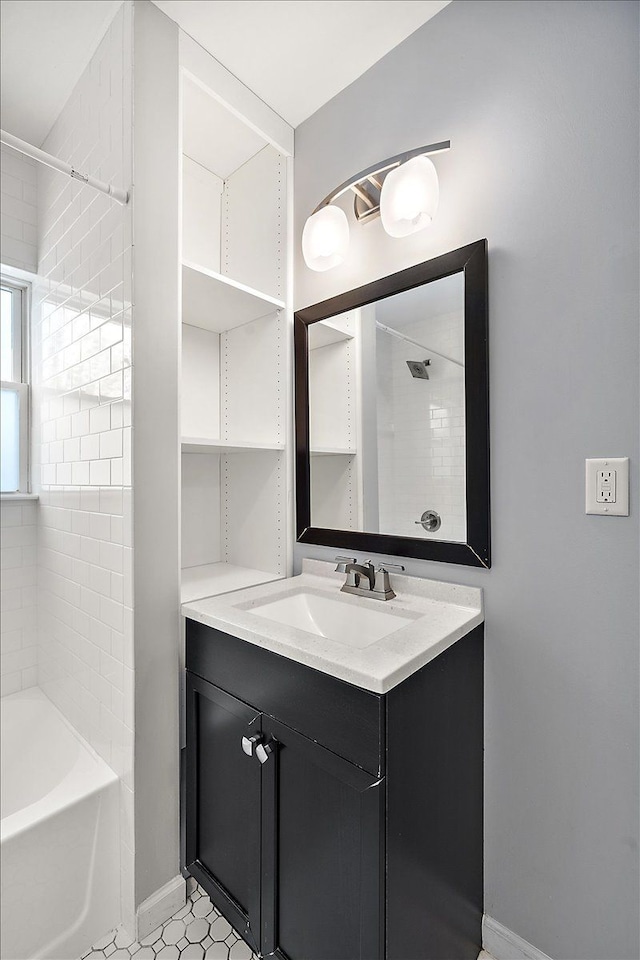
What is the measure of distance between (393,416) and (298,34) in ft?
3.84

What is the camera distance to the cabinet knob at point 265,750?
111 centimetres

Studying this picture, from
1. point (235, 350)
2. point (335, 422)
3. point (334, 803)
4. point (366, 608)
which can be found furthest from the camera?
point (235, 350)

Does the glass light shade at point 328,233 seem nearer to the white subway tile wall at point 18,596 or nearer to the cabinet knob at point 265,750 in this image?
the cabinet knob at point 265,750

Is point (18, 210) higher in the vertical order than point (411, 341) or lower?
higher

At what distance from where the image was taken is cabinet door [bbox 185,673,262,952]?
3.91 feet

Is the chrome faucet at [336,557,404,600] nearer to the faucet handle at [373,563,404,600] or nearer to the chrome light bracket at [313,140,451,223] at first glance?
the faucet handle at [373,563,404,600]

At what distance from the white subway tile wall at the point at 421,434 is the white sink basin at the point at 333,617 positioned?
0.85 ft

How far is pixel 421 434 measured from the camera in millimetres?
1381

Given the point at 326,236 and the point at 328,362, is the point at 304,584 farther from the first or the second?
the point at 326,236

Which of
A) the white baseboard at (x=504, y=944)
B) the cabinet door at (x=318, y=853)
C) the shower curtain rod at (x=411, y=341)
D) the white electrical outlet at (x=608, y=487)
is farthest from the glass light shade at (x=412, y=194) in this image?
the white baseboard at (x=504, y=944)

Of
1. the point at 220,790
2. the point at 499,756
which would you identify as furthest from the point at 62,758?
the point at 499,756

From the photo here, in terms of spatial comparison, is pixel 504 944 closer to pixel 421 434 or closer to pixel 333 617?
pixel 333 617

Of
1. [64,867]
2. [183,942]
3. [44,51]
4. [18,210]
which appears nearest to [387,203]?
[44,51]

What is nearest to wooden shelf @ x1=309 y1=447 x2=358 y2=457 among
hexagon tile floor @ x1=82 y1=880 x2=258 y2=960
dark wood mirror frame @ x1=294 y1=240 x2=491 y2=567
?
dark wood mirror frame @ x1=294 y1=240 x2=491 y2=567
